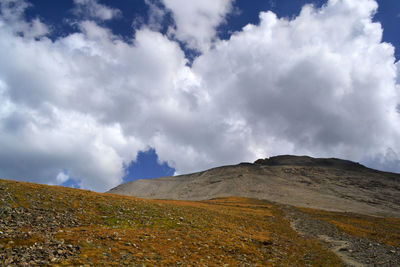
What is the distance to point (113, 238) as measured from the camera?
1772cm

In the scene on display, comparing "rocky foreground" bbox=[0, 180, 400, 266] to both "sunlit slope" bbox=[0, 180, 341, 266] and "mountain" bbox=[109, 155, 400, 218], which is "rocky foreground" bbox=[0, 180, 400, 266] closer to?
"sunlit slope" bbox=[0, 180, 341, 266]

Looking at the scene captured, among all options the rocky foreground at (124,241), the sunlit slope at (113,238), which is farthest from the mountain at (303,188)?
the sunlit slope at (113,238)

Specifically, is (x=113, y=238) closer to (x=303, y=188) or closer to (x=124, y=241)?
(x=124, y=241)

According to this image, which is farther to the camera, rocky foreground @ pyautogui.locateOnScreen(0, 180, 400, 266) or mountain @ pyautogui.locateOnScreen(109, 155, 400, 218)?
mountain @ pyautogui.locateOnScreen(109, 155, 400, 218)

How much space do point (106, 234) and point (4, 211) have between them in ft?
31.8

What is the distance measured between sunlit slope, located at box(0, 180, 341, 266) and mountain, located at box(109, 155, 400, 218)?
99.9 meters

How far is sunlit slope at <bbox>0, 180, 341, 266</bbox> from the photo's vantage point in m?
14.0

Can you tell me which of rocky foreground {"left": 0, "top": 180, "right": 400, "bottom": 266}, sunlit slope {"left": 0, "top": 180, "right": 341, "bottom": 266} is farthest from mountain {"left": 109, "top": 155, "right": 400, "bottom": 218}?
sunlit slope {"left": 0, "top": 180, "right": 341, "bottom": 266}

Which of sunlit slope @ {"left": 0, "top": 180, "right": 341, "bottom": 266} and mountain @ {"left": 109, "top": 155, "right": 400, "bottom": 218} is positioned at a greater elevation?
mountain @ {"left": 109, "top": 155, "right": 400, "bottom": 218}

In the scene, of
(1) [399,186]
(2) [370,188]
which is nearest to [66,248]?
(2) [370,188]

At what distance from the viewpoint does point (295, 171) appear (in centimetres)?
19575

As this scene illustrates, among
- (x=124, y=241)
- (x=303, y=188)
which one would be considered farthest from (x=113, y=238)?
(x=303, y=188)

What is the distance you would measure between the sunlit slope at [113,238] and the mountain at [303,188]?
328 feet

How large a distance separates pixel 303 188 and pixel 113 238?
16043 cm
